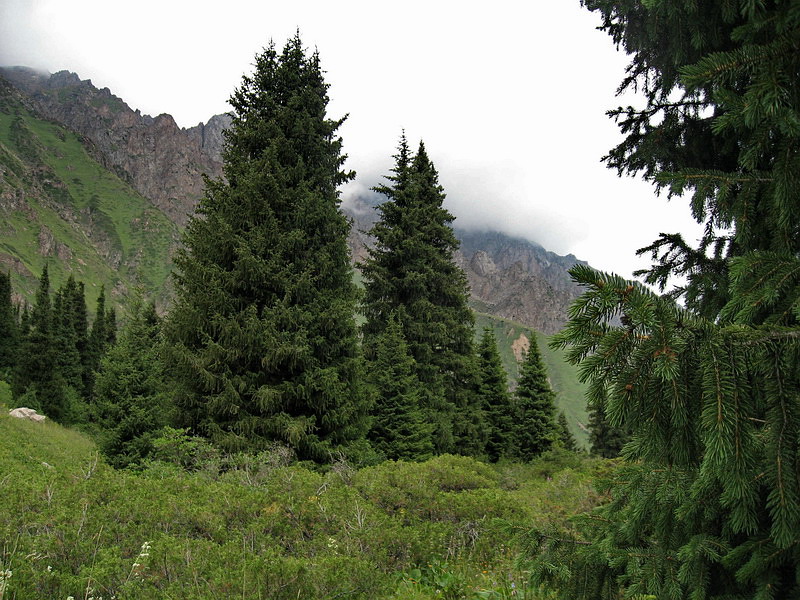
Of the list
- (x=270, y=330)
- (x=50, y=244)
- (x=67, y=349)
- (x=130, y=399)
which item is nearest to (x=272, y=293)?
(x=270, y=330)

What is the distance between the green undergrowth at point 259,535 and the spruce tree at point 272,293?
2.03 m

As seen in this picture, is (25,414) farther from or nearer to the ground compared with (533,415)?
nearer to the ground

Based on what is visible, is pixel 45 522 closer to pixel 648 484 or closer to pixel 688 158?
pixel 648 484

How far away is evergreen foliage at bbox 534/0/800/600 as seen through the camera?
5.42 ft

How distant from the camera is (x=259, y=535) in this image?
4.45 meters

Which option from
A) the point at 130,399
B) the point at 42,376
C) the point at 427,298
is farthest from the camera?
the point at 42,376

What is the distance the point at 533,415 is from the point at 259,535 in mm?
24847

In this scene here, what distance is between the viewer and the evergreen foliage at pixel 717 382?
1.65 meters

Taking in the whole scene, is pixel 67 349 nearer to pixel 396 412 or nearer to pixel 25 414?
pixel 25 414

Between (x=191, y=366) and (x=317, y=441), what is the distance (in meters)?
3.46

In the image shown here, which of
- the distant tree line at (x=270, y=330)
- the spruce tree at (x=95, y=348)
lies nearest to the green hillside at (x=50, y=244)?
the spruce tree at (x=95, y=348)

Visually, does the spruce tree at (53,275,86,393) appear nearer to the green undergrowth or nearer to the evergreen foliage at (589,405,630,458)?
the green undergrowth

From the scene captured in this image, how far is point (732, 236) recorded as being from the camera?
3.24 metres

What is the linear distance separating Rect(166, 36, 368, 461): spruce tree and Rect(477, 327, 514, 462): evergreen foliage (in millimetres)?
16279
